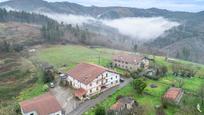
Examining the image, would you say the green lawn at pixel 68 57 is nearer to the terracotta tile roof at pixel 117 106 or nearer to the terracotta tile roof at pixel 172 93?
the terracotta tile roof at pixel 172 93

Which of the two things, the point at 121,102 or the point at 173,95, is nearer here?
the point at 121,102

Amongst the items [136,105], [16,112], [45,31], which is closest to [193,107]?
[136,105]

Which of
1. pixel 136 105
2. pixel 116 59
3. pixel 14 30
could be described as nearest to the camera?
pixel 136 105

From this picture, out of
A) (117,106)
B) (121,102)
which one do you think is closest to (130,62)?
(121,102)

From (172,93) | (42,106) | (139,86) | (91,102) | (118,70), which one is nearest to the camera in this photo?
(42,106)

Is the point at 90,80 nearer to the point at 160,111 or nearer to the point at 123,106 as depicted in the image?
the point at 123,106

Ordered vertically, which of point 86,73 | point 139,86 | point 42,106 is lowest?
point 42,106

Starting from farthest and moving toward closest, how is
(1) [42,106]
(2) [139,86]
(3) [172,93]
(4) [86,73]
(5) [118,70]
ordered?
(5) [118,70]
(4) [86,73]
(2) [139,86]
(3) [172,93]
(1) [42,106]

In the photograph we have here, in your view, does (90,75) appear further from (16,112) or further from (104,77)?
(16,112)
